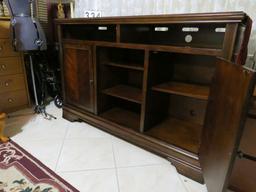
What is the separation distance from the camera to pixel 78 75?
72.2 inches

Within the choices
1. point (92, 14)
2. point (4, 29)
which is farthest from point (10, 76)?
point (92, 14)

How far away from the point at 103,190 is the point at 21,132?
109 centimetres

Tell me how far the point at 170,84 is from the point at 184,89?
0.16 m

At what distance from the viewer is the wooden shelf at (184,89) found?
1.28 m

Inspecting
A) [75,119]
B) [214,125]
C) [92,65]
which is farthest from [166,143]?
[75,119]

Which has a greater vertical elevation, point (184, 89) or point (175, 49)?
point (175, 49)

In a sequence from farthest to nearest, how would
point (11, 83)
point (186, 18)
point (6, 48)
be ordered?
point (11, 83) → point (6, 48) → point (186, 18)

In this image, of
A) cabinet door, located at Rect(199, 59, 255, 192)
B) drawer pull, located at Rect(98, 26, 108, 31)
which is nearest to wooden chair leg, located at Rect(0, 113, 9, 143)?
drawer pull, located at Rect(98, 26, 108, 31)

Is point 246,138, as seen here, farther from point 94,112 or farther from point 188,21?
point 94,112

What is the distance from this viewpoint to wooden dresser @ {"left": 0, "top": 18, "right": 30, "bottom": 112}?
6.51 feet

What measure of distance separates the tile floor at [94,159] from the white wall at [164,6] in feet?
3.46

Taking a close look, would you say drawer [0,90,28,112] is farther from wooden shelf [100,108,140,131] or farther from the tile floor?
wooden shelf [100,108,140,131]

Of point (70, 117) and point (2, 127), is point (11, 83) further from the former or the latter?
point (70, 117)

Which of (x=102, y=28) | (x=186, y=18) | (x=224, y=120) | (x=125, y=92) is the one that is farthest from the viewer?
(x=102, y=28)
